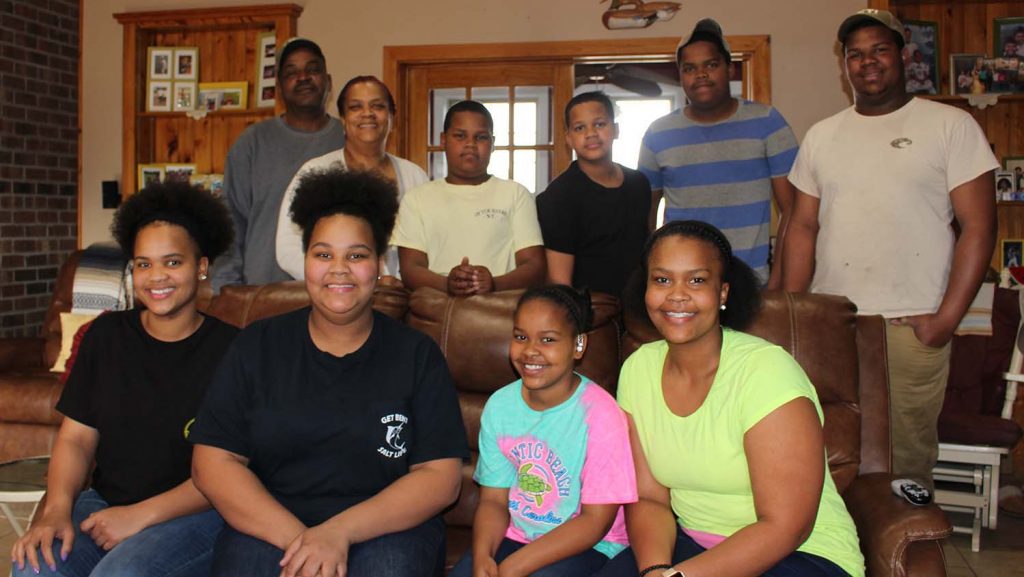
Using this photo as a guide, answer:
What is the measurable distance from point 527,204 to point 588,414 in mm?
1129

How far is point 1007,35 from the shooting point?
15.8ft

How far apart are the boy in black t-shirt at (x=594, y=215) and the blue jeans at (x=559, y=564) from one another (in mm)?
1106

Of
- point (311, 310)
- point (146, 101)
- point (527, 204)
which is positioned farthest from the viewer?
point (146, 101)

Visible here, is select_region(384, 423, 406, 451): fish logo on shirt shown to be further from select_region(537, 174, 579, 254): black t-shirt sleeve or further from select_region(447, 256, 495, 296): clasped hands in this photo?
select_region(537, 174, 579, 254): black t-shirt sleeve

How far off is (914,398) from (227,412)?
191cm

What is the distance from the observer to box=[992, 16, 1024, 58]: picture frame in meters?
4.79

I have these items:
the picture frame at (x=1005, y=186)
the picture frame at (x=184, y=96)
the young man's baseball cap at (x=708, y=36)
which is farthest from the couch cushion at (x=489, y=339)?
the picture frame at (x=184, y=96)

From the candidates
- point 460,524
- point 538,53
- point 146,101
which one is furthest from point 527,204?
point 146,101

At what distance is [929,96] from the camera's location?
4762 millimetres

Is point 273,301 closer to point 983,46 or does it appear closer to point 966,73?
point 966,73

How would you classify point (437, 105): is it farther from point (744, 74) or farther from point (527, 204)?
point (527, 204)

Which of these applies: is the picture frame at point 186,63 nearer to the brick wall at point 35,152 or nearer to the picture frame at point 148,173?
the picture frame at point 148,173

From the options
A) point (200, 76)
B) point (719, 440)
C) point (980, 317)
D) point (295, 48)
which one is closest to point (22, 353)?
point (200, 76)

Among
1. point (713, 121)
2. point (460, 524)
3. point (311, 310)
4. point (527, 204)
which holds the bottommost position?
point (460, 524)
